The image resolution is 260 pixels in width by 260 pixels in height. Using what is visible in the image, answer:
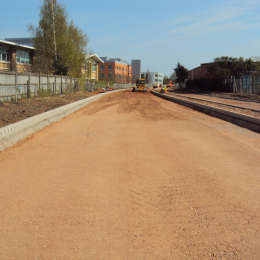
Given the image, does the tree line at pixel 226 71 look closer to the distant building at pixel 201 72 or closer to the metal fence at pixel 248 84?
the metal fence at pixel 248 84

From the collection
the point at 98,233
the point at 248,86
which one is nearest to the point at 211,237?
the point at 98,233

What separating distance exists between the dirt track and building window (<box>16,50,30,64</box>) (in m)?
40.0

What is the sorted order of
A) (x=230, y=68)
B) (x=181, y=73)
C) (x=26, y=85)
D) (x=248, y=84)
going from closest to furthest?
(x=26, y=85) < (x=248, y=84) < (x=230, y=68) < (x=181, y=73)

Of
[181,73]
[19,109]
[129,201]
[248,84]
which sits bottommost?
[129,201]

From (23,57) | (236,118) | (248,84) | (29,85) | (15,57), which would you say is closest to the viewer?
(236,118)

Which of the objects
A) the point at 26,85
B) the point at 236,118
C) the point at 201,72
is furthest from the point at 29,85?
the point at 201,72

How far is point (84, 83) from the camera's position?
155 feet

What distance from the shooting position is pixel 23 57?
46375mm

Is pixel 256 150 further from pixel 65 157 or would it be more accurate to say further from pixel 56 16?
pixel 56 16

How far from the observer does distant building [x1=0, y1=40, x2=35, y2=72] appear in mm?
41188

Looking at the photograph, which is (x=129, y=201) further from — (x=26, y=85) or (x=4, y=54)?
(x=4, y=54)

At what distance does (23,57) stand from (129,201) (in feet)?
152

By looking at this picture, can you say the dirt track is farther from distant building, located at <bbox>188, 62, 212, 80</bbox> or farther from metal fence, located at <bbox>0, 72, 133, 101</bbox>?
distant building, located at <bbox>188, 62, 212, 80</bbox>

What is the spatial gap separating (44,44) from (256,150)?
42629 millimetres
